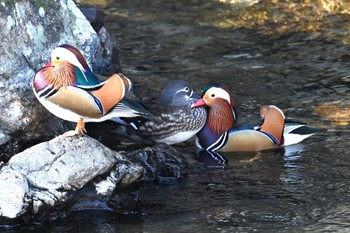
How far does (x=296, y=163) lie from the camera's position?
6.73 metres

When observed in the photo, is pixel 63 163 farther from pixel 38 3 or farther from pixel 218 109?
pixel 218 109

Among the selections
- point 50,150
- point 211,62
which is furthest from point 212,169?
point 211,62

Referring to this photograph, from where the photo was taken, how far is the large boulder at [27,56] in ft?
21.2

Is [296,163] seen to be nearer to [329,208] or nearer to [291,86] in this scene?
[329,208]

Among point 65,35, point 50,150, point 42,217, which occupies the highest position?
point 65,35

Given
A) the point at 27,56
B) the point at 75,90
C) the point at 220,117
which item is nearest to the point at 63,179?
the point at 75,90

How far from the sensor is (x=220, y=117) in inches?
284

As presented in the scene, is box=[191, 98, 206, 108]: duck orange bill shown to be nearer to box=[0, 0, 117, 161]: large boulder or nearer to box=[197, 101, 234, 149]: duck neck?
box=[197, 101, 234, 149]: duck neck

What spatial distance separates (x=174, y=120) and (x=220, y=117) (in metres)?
0.37

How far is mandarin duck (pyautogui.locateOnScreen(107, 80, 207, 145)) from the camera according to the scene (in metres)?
7.11

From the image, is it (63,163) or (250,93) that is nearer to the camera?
(63,163)

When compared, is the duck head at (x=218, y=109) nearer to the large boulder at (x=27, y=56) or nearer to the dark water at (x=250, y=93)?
the dark water at (x=250, y=93)

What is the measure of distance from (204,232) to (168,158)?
1.18m

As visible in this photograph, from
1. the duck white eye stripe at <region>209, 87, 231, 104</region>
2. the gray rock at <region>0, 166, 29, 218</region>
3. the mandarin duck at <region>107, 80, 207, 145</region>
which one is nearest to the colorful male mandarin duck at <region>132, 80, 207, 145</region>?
the mandarin duck at <region>107, 80, 207, 145</region>
